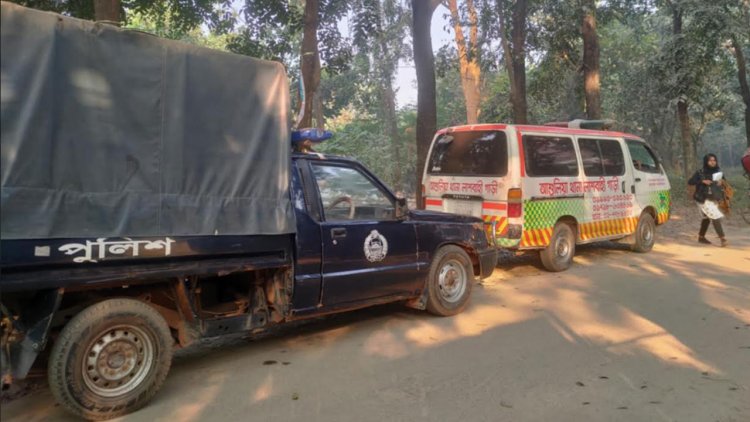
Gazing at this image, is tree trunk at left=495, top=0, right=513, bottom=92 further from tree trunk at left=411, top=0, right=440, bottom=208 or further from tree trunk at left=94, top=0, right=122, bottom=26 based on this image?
tree trunk at left=94, top=0, right=122, bottom=26

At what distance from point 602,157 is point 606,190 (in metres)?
0.53

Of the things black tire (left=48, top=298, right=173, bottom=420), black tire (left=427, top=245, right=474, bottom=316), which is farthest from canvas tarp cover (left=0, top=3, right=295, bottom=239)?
black tire (left=427, top=245, right=474, bottom=316)

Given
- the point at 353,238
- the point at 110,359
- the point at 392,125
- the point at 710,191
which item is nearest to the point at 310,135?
the point at 353,238

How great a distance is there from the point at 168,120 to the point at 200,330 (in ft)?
5.11

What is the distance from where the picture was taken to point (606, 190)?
9305 millimetres

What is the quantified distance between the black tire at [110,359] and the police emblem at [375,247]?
196cm

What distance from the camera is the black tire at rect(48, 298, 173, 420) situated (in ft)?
11.6

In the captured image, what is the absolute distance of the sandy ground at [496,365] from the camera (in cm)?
382

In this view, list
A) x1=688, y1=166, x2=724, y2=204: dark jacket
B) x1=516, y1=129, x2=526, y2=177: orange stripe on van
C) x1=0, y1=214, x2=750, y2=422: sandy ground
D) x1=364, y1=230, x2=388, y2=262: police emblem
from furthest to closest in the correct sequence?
x1=688, y1=166, x2=724, y2=204: dark jacket, x1=516, y1=129, x2=526, y2=177: orange stripe on van, x1=364, y1=230, x2=388, y2=262: police emblem, x1=0, y1=214, x2=750, y2=422: sandy ground

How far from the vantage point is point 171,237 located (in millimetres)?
3926

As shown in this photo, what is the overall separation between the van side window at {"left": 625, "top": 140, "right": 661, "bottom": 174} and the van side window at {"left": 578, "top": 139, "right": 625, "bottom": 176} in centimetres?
46

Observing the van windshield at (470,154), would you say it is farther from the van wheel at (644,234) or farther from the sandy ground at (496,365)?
the van wheel at (644,234)

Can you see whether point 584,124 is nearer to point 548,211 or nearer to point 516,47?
point 548,211

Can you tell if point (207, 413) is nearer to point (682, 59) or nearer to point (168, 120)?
point (168, 120)
